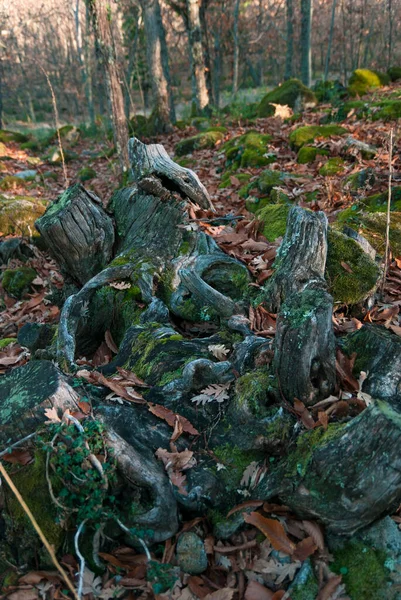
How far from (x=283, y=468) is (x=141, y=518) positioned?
35.7 inches

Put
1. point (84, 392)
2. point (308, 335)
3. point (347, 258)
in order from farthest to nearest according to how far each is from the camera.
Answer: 1. point (347, 258)
2. point (84, 392)
3. point (308, 335)

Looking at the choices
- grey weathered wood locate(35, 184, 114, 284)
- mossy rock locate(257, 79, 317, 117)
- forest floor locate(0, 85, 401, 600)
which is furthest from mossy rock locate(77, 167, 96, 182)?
grey weathered wood locate(35, 184, 114, 284)

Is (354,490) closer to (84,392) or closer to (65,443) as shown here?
(65,443)

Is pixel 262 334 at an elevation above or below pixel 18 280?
above

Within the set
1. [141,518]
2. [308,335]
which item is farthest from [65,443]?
[308,335]

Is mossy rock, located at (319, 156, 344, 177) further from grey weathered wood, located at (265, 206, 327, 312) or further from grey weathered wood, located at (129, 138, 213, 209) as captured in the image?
grey weathered wood, located at (265, 206, 327, 312)

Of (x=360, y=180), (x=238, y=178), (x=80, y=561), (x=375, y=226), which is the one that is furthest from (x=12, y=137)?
(x=80, y=561)

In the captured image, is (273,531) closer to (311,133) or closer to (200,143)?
(311,133)

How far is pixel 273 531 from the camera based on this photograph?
2.58 meters

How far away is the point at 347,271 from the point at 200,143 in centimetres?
1017

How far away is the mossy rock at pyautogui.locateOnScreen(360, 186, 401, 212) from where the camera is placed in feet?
20.4

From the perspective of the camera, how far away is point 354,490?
7.84 ft

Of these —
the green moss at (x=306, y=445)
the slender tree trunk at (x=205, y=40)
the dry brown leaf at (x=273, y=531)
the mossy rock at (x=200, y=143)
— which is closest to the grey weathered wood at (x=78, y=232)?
the green moss at (x=306, y=445)

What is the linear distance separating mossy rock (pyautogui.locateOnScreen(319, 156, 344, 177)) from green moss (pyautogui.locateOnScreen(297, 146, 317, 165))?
0.60 meters
